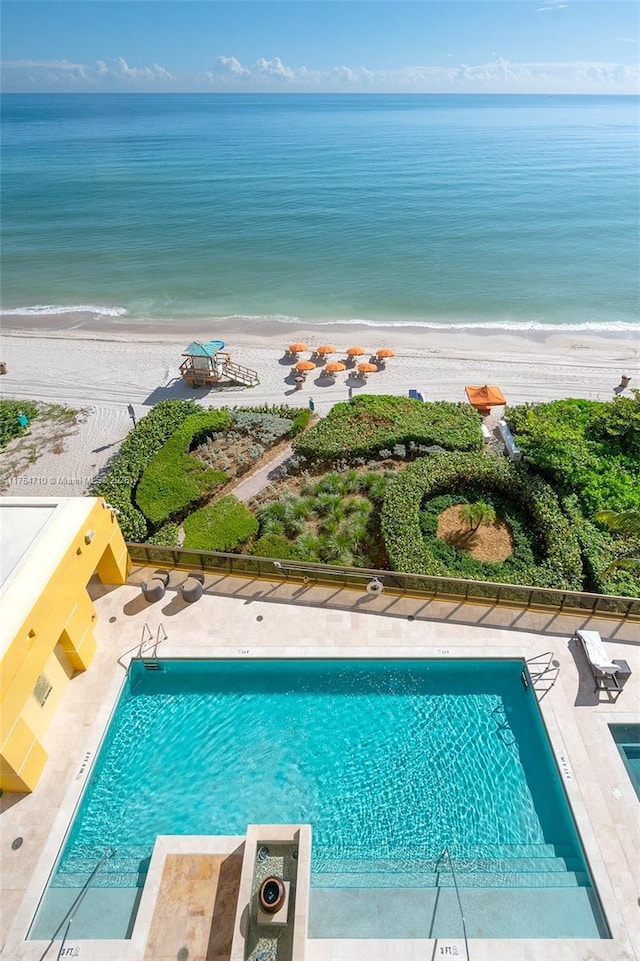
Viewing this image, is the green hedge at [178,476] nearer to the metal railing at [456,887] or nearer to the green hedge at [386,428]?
the green hedge at [386,428]

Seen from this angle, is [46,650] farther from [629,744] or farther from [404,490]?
[629,744]

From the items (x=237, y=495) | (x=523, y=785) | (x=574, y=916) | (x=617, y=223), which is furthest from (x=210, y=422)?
(x=617, y=223)

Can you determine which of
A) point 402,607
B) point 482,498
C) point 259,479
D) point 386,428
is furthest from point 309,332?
point 402,607

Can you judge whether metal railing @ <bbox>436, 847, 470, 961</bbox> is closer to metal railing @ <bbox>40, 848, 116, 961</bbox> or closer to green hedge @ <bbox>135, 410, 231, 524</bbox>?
metal railing @ <bbox>40, 848, 116, 961</bbox>

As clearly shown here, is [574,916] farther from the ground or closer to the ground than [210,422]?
closer to the ground

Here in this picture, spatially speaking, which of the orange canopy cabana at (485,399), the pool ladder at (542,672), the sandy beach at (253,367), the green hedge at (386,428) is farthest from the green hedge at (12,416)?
the pool ladder at (542,672)

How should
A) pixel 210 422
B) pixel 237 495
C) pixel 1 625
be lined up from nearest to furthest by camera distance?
pixel 1 625, pixel 237 495, pixel 210 422

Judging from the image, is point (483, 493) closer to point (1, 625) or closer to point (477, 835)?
point (477, 835)

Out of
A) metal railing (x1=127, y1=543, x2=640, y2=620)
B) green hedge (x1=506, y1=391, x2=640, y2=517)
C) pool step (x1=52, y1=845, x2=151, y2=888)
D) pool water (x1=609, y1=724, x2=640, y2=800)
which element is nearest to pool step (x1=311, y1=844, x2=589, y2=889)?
pool water (x1=609, y1=724, x2=640, y2=800)
